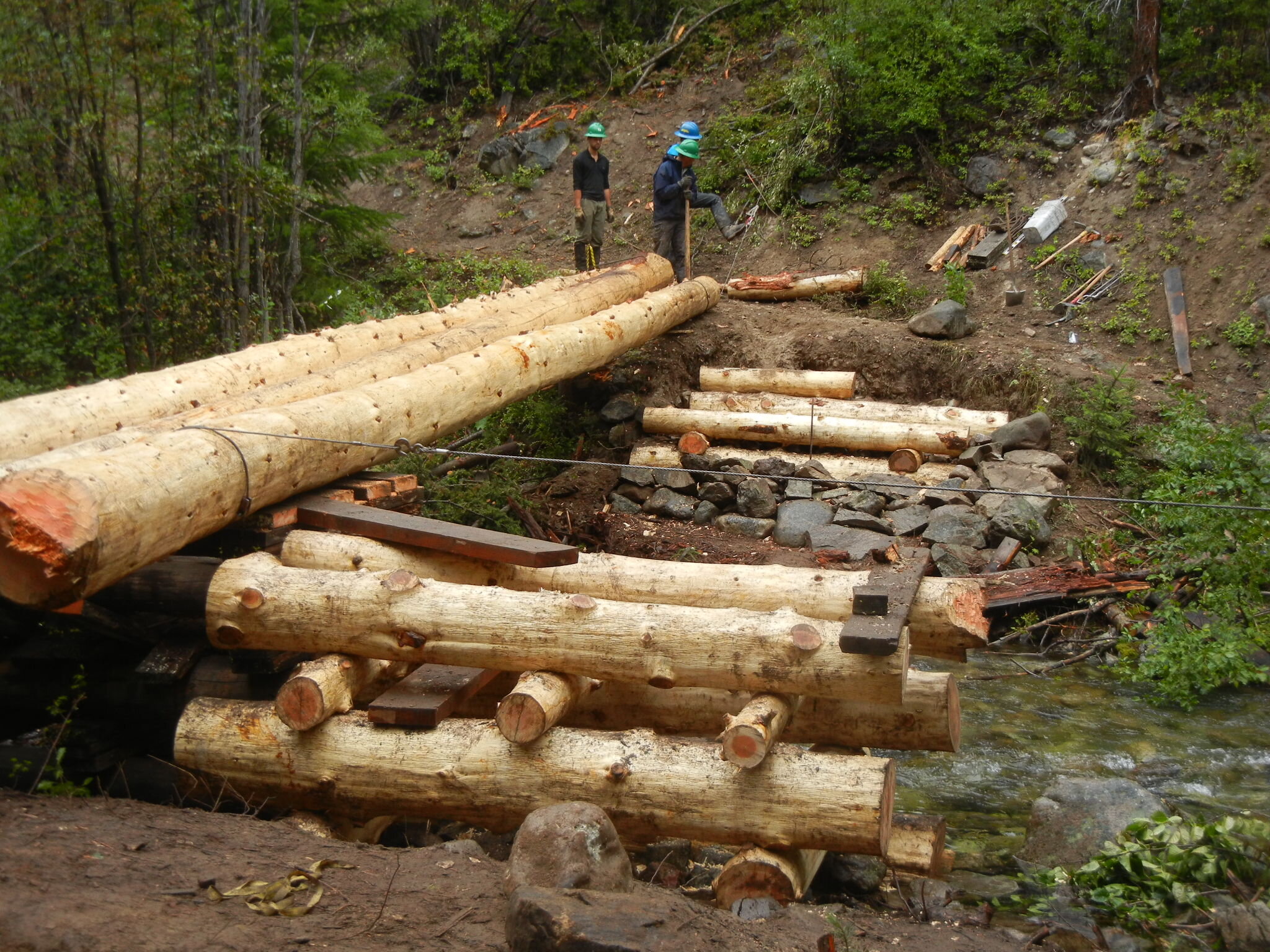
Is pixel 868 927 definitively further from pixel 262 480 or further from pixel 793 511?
pixel 793 511

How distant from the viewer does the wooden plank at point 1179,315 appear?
11898mm

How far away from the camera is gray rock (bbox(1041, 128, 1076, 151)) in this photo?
51.0 feet

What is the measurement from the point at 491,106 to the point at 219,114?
1217 centimetres

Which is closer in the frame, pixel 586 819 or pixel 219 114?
pixel 586 819

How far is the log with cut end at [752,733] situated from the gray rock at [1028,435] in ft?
23.3

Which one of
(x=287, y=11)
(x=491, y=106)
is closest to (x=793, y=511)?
(x=287, y=11)

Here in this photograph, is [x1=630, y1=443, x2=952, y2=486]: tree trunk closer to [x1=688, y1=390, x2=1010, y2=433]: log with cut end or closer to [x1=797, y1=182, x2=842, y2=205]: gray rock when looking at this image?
[x1=688, y1=390, x2=1010, y2=433]: log with cut end

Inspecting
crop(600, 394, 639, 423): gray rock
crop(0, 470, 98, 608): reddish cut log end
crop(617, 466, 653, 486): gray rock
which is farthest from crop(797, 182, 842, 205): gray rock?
crop(0, 470, 98, 608): reddish cut log end

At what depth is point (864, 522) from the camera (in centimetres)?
994

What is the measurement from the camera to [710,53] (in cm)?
2128

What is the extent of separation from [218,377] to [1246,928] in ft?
21.2

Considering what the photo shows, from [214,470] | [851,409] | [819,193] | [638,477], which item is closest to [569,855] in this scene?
[214,470]

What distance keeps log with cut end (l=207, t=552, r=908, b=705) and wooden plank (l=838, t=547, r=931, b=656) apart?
10cm

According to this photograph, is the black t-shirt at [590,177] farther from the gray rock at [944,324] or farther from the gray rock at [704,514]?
the gray rock at [704,514]
